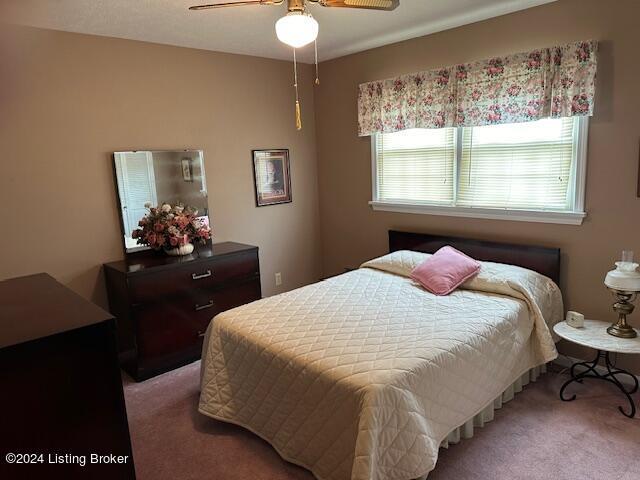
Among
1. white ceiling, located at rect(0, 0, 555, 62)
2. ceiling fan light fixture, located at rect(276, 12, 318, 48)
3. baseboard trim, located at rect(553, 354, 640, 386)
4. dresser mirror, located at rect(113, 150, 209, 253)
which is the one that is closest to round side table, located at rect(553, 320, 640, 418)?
baseboard trim, located at rect(553, 354, 640, 386)

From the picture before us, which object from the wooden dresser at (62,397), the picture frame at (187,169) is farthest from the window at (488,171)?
the wooden dresser at (62,397)

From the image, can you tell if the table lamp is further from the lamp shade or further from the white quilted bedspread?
the white quilted bedspread

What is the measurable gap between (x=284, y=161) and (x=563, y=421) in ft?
10.3

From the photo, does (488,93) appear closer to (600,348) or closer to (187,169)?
(600,348)

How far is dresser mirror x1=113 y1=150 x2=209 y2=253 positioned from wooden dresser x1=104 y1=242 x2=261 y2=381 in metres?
0.34

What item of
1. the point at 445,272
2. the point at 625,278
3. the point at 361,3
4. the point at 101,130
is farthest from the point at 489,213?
the point at 101,130

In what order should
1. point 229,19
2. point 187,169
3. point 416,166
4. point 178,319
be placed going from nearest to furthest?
point 229,19
point 178,319
point 187,169
point 416,166

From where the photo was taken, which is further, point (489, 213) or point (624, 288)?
point (489, 213)

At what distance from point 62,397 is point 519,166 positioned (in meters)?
3.10

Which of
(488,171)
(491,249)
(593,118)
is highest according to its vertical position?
(593,118)

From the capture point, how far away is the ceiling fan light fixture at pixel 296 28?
77.9 inches

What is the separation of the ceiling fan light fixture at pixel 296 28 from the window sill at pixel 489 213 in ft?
6.59

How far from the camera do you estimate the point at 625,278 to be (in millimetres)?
2525

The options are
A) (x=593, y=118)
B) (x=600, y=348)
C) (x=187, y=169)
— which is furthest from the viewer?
(x=187, y=169)
